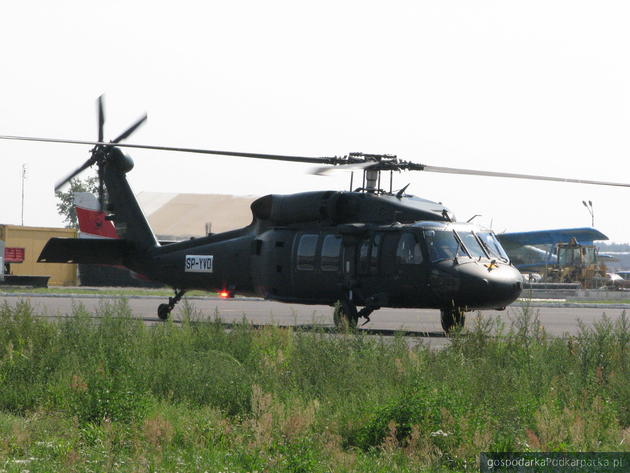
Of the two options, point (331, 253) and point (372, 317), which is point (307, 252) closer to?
point (331, 253)

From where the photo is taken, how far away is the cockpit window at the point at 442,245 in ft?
62.0

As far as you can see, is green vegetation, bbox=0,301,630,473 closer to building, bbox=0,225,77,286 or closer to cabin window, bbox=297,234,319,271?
cabin window, bbox=297,234,319,271

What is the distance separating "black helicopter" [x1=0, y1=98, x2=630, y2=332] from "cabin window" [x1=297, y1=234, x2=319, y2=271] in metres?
0.02

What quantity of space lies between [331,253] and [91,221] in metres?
18.7

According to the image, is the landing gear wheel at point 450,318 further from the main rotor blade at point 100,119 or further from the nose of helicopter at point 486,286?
the main rotor blade at point 100,119

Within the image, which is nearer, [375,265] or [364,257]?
[375,265]

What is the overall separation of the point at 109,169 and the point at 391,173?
8.97 m

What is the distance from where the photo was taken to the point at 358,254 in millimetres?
19766

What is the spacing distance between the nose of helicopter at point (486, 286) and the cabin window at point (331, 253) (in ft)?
9.00

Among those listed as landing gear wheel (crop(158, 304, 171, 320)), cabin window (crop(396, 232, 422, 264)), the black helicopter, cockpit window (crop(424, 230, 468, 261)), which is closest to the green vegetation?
the black helicopter

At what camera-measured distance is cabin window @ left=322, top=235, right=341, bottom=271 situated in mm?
20125

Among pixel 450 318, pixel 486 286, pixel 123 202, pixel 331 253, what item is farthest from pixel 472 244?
pixel 123 202

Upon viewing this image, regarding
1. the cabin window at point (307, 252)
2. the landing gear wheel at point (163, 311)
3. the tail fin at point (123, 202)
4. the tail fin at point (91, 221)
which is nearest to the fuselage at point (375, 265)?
the cabin window at point (307, 252)

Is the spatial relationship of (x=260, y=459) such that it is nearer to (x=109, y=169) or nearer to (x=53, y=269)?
(x=109, y=169)
